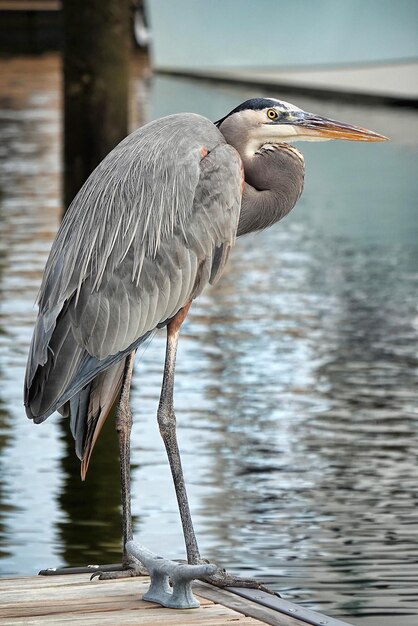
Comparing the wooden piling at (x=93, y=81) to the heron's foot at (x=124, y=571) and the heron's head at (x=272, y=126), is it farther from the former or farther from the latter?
the heron's foot at (x=124, y=571)

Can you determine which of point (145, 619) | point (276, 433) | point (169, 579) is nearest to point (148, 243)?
point (169, 579)

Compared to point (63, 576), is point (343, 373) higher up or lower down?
lower down

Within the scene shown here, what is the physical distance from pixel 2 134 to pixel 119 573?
13397 mm

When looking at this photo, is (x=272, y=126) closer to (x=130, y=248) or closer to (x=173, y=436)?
(x=130, y=248)

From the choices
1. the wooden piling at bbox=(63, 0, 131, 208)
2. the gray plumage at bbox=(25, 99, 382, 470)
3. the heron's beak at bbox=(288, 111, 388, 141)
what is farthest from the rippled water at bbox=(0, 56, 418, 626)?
the heron's beak at bbox=(288, 111, 388, 141)

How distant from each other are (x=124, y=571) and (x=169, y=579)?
325 mm

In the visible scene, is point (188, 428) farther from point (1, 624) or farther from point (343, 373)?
point (1, 624)

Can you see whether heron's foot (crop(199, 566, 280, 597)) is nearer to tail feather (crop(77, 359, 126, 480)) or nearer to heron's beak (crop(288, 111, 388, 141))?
tail feather (crop(77, 359, 126, 480))

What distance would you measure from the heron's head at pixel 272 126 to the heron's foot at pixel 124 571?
1086 mm

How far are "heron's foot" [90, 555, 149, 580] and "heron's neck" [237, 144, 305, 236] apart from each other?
938mm

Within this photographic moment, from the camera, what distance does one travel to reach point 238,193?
4.21m

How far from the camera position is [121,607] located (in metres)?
3.99

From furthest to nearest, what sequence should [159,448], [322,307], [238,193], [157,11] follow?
[157,11] → [322,307] → [159,448] → [238,193]

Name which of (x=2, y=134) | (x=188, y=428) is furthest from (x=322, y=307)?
(x=2, y=134)
